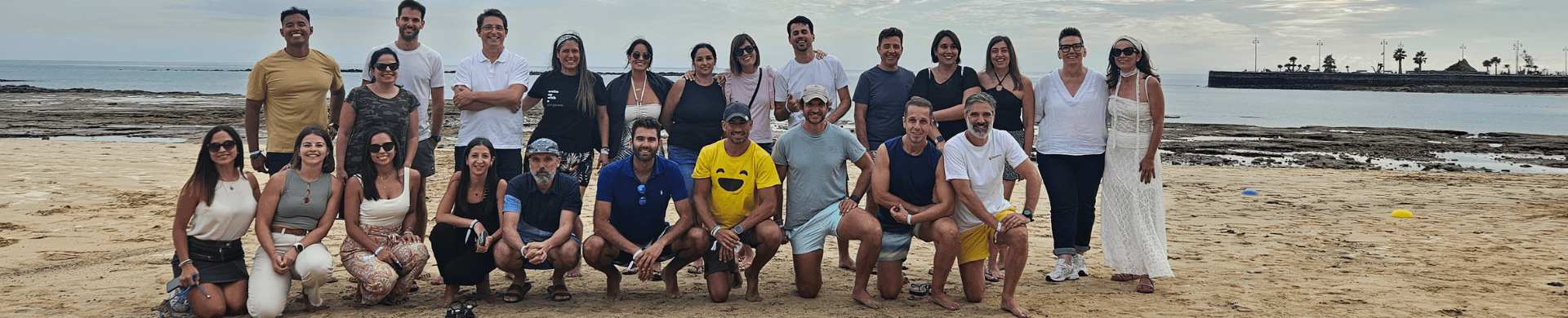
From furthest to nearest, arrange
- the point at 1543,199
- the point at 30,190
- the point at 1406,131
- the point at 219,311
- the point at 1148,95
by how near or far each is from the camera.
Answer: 1. the point at 1406,131
2. the point at 1543,199
3. the point at 30,190
4. the point at 1148,95
5. the point at 219,311

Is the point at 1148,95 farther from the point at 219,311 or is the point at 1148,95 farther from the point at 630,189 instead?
the point at 219,311

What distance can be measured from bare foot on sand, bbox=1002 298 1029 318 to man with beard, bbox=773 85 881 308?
2.28 feet

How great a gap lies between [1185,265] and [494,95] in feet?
15.7

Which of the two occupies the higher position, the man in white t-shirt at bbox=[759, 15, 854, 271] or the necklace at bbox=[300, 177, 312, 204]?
the man in white t-shirt at bbox=[759, 15, 854, 271]

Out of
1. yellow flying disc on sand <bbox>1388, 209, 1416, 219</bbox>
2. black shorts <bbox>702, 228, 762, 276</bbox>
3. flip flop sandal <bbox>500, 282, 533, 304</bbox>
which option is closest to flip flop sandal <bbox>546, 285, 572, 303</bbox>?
flip flop sandal <bbox>500, 282, 533, 304</bbox>

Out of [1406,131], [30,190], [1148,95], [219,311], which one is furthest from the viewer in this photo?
[1406,131]

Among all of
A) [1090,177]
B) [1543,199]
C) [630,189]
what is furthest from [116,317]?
[1543,199]

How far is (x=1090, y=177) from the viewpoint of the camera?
5957 millimetres

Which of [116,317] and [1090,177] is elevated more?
[1090,177]

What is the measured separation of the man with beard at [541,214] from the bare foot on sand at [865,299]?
1.55 m

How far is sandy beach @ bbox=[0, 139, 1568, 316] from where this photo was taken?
543 centimetres

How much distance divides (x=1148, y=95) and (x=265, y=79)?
5.11m

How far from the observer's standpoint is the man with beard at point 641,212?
529 centimetres

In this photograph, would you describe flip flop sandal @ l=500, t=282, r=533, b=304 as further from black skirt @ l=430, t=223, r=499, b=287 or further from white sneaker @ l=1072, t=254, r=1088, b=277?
white sneaker @ l=1072, t=254, r=1088, b=277
